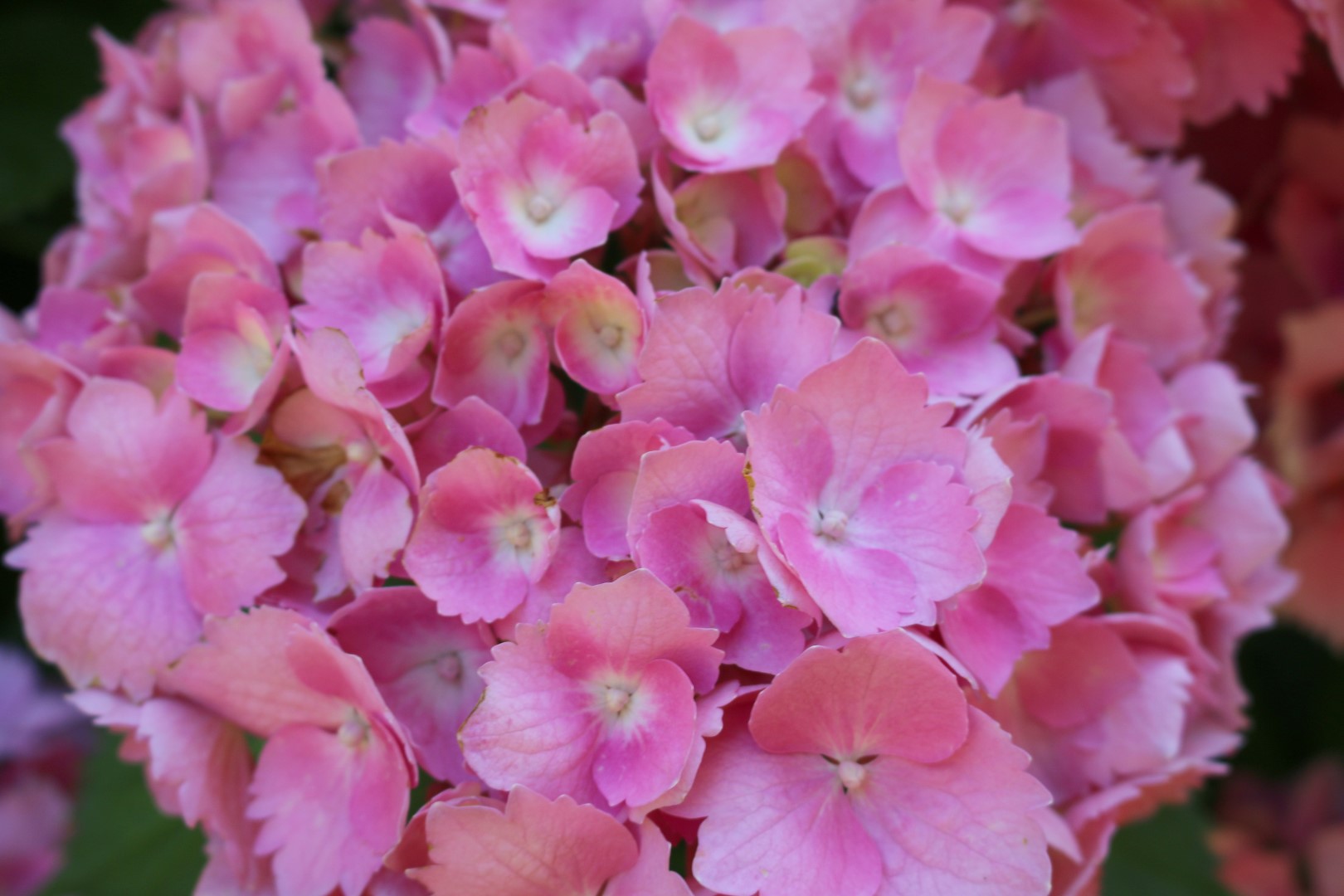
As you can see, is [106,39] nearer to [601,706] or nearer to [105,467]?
[105,467]

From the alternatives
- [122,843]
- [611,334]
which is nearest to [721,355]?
[611,334]

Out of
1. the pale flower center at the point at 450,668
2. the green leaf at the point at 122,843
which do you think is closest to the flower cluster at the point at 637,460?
the pale flower center at the point at 450,668

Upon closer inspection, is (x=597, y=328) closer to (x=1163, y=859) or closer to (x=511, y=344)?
(x=511, y=344)

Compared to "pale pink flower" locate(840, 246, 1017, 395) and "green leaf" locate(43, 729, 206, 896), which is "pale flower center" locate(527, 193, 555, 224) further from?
"green leaf" locate(43, 729, 206, 896)

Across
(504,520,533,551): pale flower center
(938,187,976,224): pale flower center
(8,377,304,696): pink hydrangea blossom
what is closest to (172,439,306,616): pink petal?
(8,377,304,696): pink hydrangea blossom

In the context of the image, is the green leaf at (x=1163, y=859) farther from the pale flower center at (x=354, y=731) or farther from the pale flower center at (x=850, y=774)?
the pale flower center at (x=354, y=731)

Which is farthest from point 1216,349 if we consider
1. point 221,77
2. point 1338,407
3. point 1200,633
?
point 221,77

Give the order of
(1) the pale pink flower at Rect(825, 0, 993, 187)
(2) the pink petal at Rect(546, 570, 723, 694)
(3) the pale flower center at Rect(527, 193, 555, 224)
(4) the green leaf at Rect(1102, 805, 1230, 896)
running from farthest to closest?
(4) the green leaf at Rect(1102, 805, 1230, 896)
(1) the pale pink flower at Rect(825, 0, 993, 187)
(3) the pale flower center at Rect(527, 193, 555, 224)
(2) the pink petal at Rect(546, 570, 723, 694)
